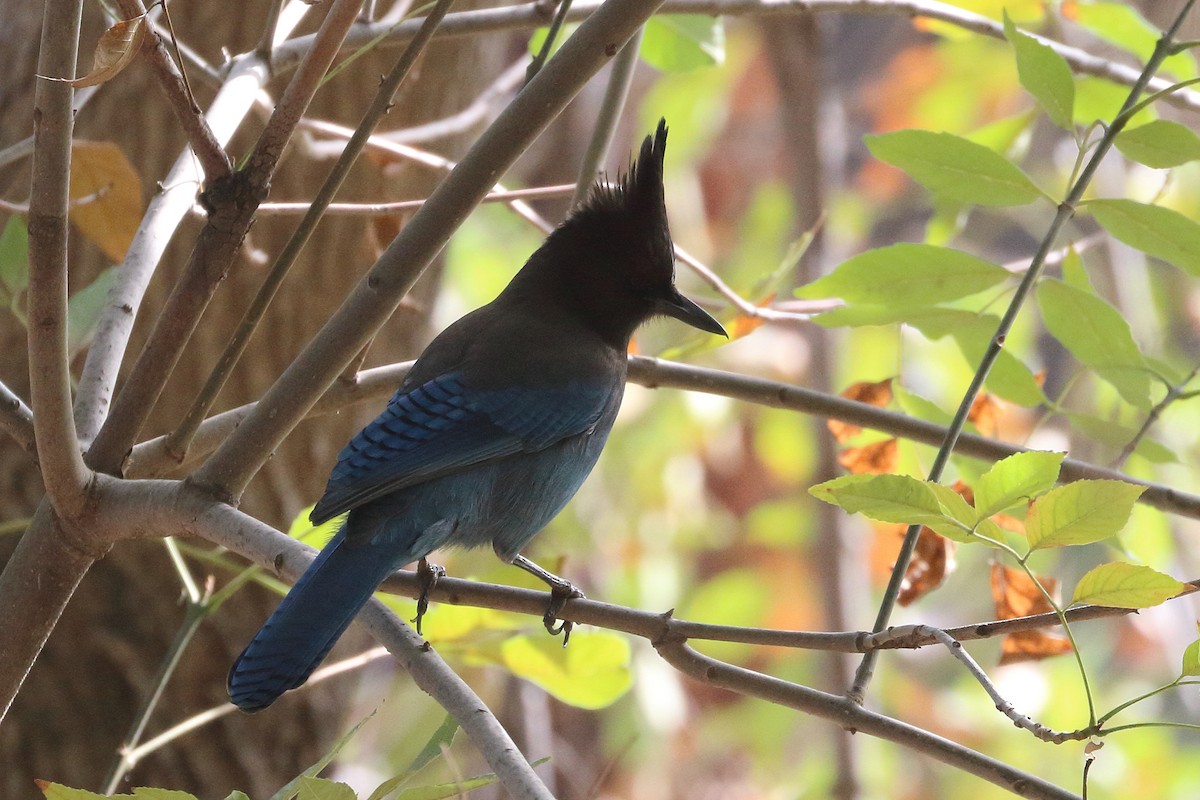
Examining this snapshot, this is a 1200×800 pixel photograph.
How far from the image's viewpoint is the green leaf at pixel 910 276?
186 cm

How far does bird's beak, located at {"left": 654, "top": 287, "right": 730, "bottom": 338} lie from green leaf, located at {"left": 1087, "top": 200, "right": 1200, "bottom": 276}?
62cm

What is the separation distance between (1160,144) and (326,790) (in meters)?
1.34

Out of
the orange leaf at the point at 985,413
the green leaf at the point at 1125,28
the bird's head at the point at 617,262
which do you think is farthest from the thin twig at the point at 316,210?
the green leaf at the point at 1125,28

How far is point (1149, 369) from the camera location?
6.03 ft

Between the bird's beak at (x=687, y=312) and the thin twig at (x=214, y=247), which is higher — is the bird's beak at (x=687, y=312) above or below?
above

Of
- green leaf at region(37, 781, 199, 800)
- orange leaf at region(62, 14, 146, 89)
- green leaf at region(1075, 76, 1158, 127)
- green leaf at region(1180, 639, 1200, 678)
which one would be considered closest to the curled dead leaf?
orange leaf at region(62, 14, 146, 89)

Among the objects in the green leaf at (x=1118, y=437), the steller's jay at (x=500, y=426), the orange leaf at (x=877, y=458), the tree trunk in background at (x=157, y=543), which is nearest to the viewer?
the steller's jay at (x=500, y=426)

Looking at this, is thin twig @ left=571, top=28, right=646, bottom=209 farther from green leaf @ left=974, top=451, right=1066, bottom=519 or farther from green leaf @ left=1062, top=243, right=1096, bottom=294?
green leaf @ left=974, top=451, right=1066, bottom=519

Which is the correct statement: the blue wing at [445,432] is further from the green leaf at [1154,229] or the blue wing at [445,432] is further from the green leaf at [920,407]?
the green leaf at [1154,229]

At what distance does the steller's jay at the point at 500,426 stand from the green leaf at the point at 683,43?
0.95 feet

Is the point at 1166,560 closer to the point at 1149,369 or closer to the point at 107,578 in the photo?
the point at 1149,369

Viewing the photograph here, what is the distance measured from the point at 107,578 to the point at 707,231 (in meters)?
4.99

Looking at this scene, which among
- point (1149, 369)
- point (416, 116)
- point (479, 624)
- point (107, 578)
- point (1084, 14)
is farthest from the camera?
point (416, 116)

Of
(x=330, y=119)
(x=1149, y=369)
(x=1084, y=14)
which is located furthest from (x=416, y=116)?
(x=1149, y=369)
